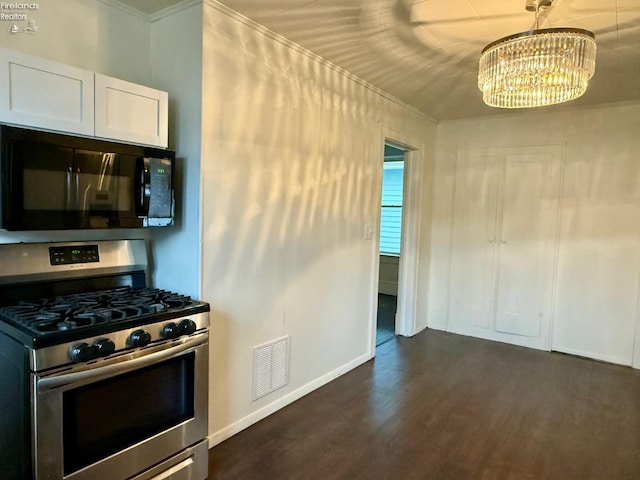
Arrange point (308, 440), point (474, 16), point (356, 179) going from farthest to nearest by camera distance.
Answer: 1. point (356, 179)
2. point (308, 440)
3. point (474, 16)

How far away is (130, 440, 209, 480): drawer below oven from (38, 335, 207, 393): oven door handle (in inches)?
19.0

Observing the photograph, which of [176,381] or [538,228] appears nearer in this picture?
[176,381]

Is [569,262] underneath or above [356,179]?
underneath

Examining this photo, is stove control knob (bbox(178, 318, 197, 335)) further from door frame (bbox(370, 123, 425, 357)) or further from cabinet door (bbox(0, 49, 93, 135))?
door frame (bbox(370, 123, 425, 357))

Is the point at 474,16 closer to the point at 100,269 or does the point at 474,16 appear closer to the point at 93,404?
the point at 100,269

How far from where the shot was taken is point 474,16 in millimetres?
2191

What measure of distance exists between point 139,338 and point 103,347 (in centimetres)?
14

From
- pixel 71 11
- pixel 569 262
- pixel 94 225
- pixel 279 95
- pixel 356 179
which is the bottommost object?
pixel 569 262

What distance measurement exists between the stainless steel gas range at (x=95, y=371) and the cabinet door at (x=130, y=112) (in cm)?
60

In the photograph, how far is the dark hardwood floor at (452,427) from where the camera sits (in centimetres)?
223

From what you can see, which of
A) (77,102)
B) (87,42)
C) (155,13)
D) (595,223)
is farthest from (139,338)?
(595,223)

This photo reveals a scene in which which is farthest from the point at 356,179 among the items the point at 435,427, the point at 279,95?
the point at 435,427

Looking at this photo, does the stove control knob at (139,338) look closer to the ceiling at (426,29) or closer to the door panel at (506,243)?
the ceiling at (426,29)

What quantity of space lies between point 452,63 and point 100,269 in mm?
2573
